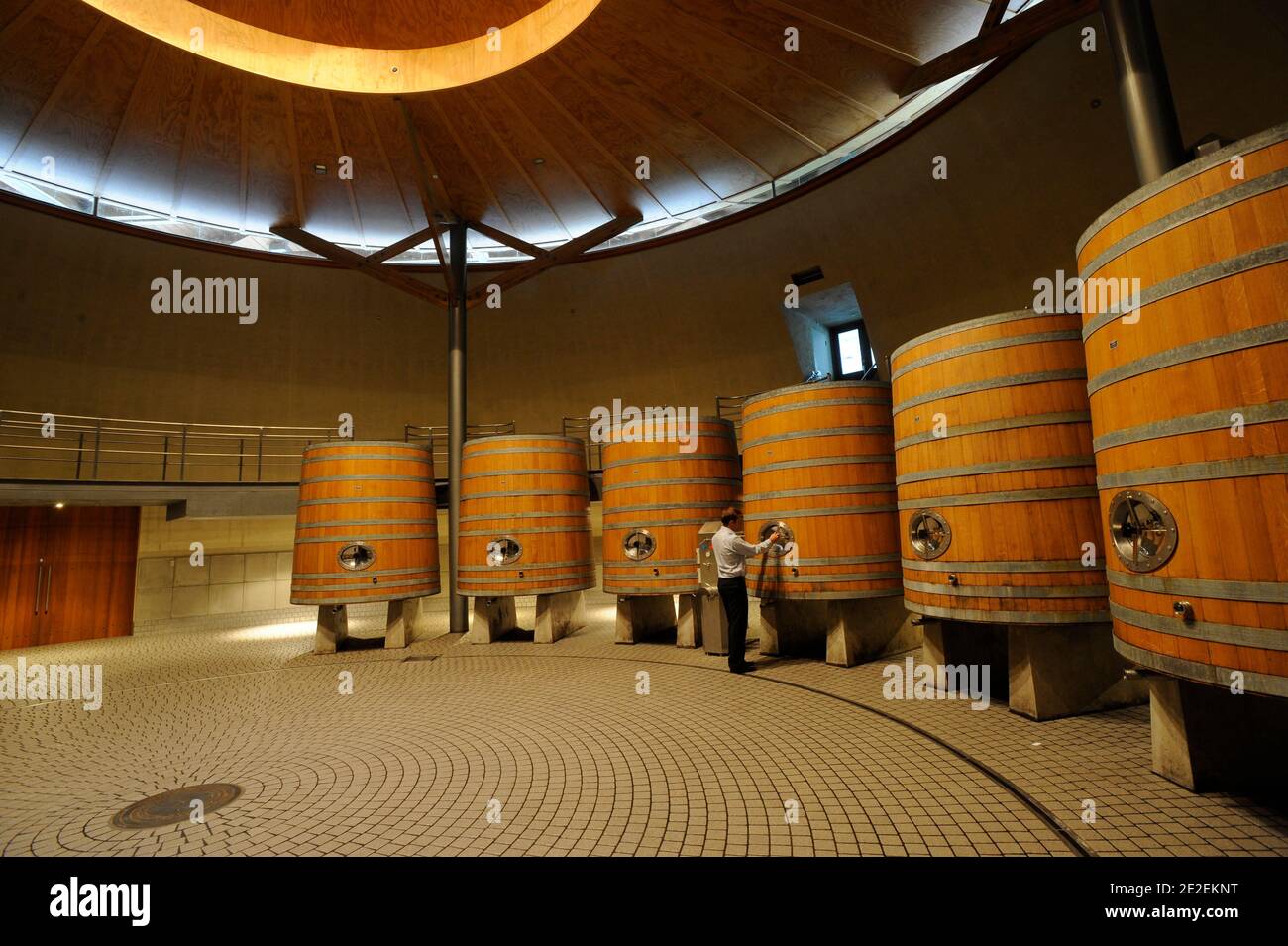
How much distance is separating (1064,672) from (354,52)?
1077 centimetres

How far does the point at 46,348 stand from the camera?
11664 millimetres

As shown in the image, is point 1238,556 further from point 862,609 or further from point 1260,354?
point 862,609

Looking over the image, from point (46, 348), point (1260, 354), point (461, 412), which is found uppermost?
point (46, 348)

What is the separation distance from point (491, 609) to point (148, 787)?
200 inches

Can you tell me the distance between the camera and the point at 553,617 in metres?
8.22

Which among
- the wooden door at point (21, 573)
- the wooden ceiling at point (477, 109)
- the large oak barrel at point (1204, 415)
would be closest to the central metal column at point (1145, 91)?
the large oak barrel at point (1204, 415)

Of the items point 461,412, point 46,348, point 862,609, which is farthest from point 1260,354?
point 46,348

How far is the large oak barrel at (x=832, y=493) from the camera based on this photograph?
5574 mm

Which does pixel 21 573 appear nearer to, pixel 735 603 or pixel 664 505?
pixel 664 505

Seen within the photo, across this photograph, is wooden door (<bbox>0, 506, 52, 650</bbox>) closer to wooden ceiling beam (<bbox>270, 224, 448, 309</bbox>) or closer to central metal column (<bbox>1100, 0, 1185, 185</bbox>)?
wooden ceiling beam (<bbox>270, 224, 448, 309</bbox>)

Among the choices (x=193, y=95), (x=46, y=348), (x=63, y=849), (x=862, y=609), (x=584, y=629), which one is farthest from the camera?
(x=46, y=348)

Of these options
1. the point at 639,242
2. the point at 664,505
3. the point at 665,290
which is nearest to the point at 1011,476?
the point at 664,505

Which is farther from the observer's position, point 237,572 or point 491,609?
point 237,572

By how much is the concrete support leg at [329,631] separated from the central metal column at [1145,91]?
973cm
